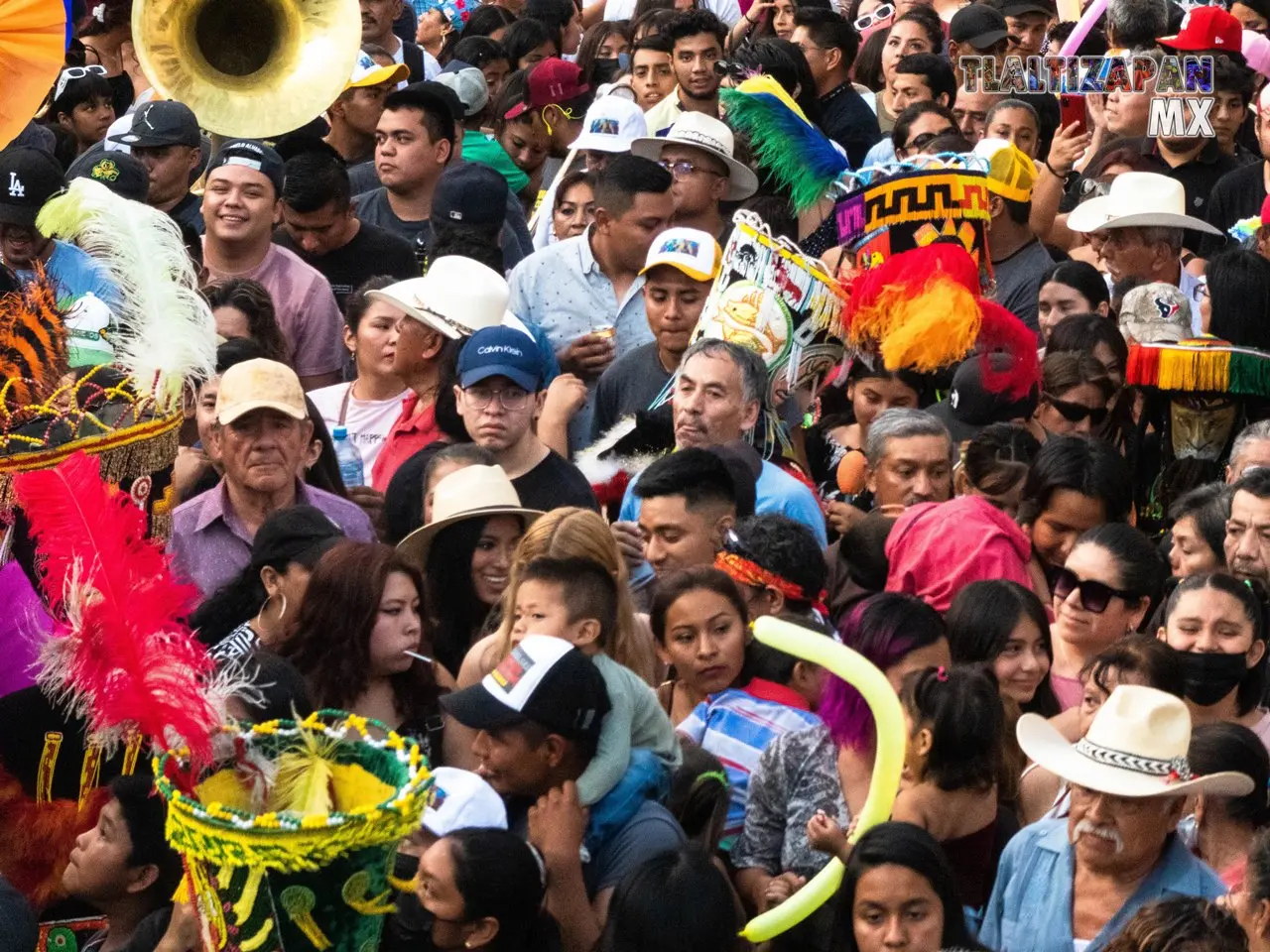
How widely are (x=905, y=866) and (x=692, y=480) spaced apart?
1923 mm

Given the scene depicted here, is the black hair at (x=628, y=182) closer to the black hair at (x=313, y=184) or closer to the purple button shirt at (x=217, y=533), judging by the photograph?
the black hair at (x=313, y=184)

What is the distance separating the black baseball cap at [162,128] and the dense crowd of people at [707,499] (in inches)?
0.7

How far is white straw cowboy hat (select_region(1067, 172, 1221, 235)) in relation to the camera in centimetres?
832

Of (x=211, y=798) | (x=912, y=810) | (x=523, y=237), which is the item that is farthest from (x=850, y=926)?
(x=523, y=237)

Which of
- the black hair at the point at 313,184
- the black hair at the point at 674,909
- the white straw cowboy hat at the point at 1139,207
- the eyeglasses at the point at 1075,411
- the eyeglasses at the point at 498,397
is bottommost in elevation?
the black hair at the point at 674,909

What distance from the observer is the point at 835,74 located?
10.6m

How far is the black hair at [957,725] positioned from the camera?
486 centimetres

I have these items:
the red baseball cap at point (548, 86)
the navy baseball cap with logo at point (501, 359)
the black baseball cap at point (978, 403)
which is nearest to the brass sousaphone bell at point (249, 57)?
the red baseball cap at point (548, 86)

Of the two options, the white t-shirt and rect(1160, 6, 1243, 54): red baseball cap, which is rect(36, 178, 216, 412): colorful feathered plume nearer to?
the white t-shirt

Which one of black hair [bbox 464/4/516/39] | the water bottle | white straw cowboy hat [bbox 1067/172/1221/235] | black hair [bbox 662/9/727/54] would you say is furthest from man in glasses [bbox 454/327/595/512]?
black hair [bbox 464/4/516/39]

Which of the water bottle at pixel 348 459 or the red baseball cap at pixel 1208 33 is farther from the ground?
the red baseball cap at pixel 1208 33

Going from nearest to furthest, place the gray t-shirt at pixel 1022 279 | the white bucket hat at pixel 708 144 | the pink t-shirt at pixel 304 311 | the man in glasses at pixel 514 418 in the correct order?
1. the man in glasses at pixel 514 418
2. the pink t-shirt at pixel 304 311
3. the gray t-shirt at pixel 1022 279
4. the white bucket hat at pixel 708 144

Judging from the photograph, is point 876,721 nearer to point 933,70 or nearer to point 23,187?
point 23,187

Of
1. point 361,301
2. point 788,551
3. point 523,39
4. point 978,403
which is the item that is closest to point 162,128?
point 361,301
